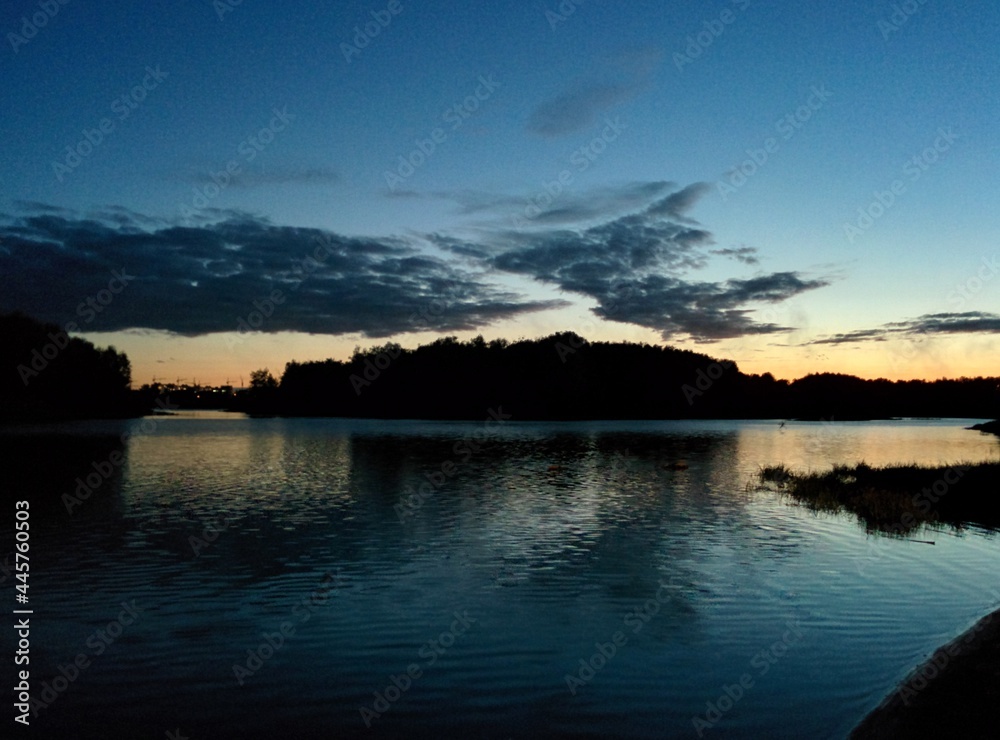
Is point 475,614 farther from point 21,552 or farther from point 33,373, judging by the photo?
point 33,373

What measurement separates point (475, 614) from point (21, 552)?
18126mm

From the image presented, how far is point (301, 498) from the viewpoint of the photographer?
43.3 m

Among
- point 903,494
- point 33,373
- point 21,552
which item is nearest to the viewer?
point 21,552

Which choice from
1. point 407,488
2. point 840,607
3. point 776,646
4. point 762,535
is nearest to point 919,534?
point 762,535

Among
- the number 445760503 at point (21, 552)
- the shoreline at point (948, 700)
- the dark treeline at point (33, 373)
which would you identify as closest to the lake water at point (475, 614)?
the number 445760503 at point (21, 552)

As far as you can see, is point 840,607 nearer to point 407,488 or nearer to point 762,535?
point 762,535

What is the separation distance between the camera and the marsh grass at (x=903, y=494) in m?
36.7

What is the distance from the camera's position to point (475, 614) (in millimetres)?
19328

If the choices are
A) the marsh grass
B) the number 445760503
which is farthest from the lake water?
the marsh grass

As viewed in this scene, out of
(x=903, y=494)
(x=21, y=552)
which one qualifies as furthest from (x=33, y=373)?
(x=903, y=494)

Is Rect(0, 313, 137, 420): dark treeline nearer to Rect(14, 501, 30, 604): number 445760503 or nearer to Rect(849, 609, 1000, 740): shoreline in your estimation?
Rect(14, 501, 30, 604): number 445760503

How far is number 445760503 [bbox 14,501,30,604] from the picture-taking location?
68.6ft

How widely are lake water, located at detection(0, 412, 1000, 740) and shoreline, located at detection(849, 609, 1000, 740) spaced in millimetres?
604

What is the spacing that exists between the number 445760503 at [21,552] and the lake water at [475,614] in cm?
41
